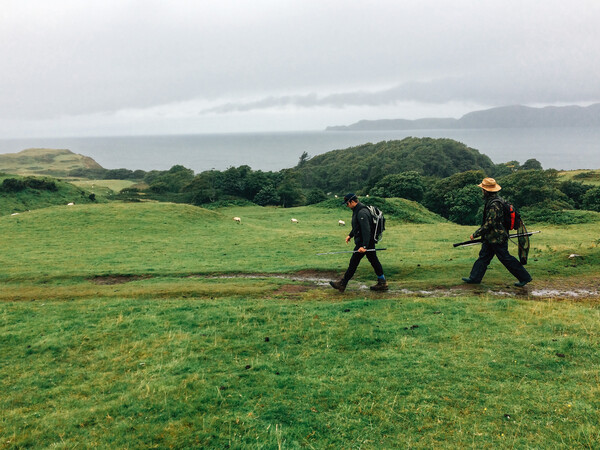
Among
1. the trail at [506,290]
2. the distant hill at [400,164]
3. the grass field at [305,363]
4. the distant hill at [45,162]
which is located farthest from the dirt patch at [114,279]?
the distant hill at [45,162]

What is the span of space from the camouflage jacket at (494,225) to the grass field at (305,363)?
1773 millimetres

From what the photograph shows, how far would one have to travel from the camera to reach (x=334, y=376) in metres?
7.08

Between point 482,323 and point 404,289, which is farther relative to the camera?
point 404,289

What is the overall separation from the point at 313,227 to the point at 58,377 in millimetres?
30557

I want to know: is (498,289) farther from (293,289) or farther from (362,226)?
(293,289)

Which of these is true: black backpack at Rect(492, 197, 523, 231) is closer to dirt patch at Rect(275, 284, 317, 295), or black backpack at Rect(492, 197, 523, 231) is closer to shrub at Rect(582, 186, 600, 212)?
dirt patch at Rect(275, 284, 317, 295)

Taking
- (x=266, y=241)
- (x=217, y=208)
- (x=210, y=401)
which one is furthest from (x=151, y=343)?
(x=217, y=208)

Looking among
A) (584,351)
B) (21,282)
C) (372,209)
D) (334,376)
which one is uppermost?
(372,209)

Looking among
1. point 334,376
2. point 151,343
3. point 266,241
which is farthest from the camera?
point 266,241

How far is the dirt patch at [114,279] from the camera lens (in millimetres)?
17312

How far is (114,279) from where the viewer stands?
1786 centimetres

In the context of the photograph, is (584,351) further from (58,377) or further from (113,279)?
(113,279)

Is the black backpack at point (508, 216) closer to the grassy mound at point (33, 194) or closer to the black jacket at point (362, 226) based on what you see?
the black jacket at point (362, 226)

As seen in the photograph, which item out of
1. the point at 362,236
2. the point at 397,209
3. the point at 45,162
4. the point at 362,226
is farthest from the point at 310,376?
the point at 45,162
